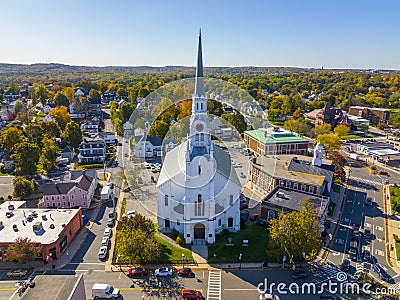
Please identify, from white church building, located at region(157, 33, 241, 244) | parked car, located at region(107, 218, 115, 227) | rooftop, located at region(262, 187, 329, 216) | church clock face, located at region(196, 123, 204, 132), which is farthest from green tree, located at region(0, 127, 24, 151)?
rooftop, located at region(262, 187, 329, 216)

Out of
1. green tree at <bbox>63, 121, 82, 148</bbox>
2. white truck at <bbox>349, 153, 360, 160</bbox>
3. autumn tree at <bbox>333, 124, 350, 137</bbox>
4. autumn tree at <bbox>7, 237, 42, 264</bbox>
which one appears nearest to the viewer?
autumn tree at <bbox>7, 237, 42, 264</bbox>

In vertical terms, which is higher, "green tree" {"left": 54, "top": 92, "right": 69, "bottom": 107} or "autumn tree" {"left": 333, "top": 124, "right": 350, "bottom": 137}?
"green tree" {"left": 54, "top": 92, "right": 69, "bottom": 107}

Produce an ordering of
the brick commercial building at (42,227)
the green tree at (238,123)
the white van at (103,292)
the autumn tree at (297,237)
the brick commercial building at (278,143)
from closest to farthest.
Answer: the white van at (103,292) < the autumn tree at (297,237) < the brick commercial building at (42,227) < the brick commercial building at (278,143) < the green tree at (238,123)

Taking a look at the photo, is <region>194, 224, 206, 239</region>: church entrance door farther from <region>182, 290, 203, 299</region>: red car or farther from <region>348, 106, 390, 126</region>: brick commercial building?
<region>348, 106, 390, 126</region>: brick commercial building

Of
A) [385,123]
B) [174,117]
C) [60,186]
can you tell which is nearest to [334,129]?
[385,123]

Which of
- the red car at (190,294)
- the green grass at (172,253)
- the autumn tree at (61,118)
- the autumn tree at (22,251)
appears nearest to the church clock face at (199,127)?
the green grass at (172,253)

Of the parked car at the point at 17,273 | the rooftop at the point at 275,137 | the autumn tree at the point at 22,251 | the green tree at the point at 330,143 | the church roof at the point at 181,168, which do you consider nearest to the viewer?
the autumn tree at the point at 22,251

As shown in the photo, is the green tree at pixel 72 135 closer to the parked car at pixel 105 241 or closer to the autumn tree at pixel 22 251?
the parked car at pixel 105 241
